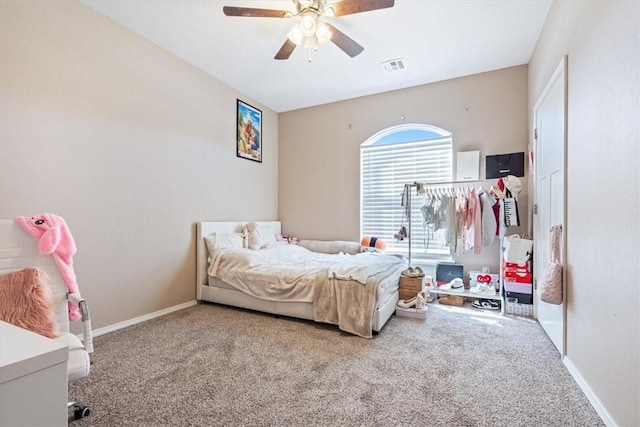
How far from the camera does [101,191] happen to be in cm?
268

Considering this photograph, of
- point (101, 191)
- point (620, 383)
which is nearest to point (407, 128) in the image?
point (620, 383)

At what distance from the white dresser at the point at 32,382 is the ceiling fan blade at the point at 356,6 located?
8.53 ft

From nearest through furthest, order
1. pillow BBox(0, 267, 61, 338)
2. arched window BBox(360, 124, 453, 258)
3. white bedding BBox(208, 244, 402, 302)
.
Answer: pillow BBox(0, 267, 61, 338) < white bedding BBox(208, 244, 402, 302) < arched window BBox(360, 124, 453, 258)

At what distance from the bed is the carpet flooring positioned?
0.18 metres

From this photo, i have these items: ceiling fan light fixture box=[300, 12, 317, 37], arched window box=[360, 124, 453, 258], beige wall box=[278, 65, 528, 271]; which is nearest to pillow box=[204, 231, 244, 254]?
beige wall box=[278, 65, 528, 271]

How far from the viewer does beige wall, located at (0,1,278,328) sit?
2.22 metres

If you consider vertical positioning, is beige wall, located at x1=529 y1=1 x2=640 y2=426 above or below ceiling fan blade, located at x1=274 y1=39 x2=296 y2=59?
below

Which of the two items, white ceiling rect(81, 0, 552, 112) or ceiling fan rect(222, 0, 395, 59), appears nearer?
ceiling fan rect(222, 0, 395, 59)

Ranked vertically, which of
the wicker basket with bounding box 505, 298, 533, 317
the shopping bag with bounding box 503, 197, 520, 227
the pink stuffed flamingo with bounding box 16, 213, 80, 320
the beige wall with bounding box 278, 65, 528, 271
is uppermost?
the beige wall with bounding box 278, 65, 528, 271

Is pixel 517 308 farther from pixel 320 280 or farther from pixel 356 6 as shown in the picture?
pixel 356 6

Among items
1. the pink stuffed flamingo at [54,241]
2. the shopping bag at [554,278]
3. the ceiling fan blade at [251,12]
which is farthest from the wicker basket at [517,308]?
the pink stuffed flamingo at [54,241]

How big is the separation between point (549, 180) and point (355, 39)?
7.87 ft

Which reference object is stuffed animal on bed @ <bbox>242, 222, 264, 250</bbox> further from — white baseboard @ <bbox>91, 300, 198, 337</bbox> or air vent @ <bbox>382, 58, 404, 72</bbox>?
air vent @ <bbox>382, 58, 404, 72</bbox>

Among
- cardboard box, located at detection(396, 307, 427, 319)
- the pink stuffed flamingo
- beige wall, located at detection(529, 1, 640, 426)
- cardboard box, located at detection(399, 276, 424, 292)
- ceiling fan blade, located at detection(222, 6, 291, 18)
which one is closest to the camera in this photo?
beige wall, located at detection(529, 1, 640, 426)
